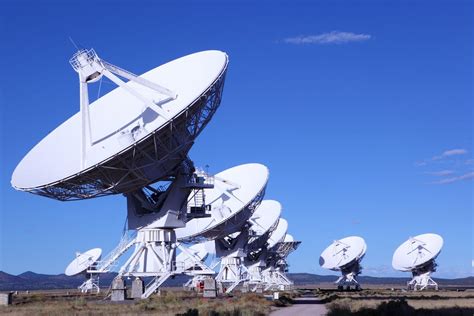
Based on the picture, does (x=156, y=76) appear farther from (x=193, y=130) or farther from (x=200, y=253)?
(x=200, y=253)

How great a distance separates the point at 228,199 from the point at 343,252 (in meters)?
39.8

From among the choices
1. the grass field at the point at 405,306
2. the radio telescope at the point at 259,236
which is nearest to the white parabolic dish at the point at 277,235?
the radio telescope at the point at 259,236

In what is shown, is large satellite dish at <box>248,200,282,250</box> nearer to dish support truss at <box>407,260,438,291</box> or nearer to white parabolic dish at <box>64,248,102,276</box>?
white parabolic dish at <box>64,248,102,276</box>

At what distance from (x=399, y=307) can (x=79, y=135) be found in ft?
64.7

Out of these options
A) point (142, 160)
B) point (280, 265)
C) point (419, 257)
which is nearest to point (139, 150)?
point (142, 160)

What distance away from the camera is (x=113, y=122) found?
40.3 m

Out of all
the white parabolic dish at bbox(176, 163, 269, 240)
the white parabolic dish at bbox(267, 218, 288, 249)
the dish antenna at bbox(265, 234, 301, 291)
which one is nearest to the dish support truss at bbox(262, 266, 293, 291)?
the dish antenna at bbox(265, 234, 301, 291)

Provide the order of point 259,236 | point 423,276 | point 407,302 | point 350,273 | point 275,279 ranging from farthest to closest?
point 275,279 < point 350,273 < point 423,276 < point 259,236 < point 407,302

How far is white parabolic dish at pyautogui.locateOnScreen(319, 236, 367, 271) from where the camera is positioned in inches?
3627

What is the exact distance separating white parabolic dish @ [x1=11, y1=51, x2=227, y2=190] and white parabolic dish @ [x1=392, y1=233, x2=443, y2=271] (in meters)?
52.3

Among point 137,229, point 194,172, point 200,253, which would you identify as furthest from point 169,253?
point 200,253

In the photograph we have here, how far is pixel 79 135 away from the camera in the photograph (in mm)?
39844

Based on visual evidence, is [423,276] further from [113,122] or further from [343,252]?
[113,122]

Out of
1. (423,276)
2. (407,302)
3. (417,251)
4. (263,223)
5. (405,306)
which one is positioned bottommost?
(405,306)
